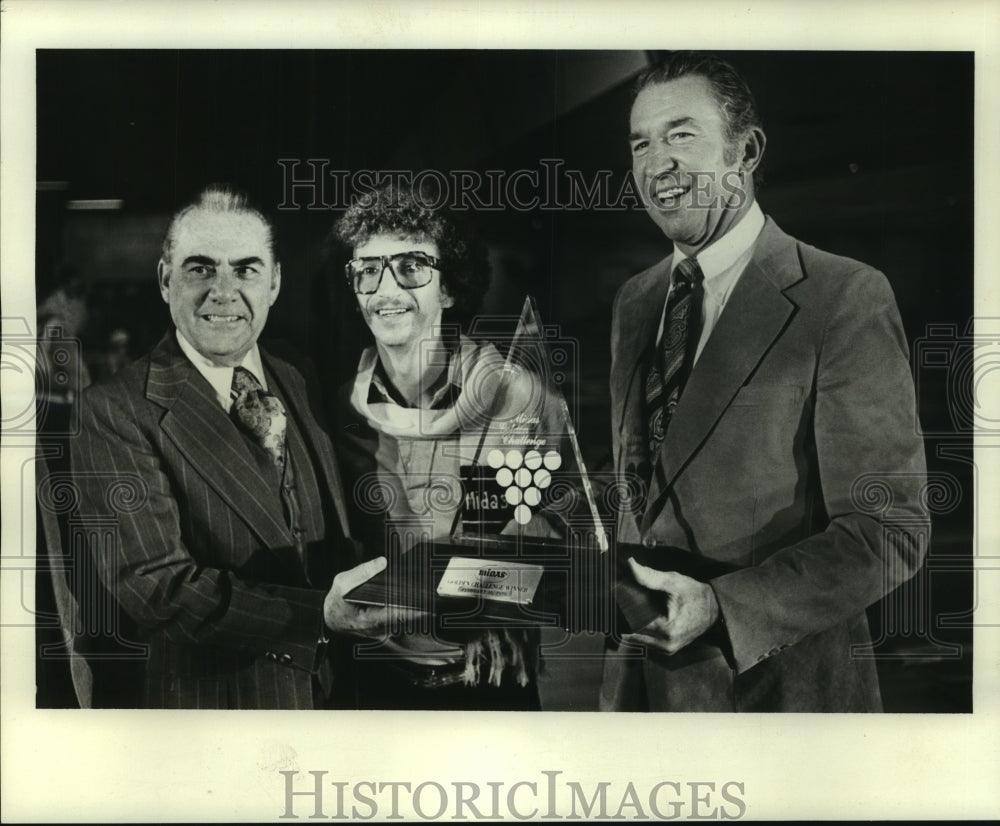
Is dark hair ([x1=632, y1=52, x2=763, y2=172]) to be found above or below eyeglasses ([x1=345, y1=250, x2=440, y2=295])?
above

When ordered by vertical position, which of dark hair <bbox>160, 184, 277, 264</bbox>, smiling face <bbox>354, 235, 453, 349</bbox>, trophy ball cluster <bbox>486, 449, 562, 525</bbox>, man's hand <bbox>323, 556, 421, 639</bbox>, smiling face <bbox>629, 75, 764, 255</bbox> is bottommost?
man's hand <bbox>323, 556, 421, 639</bbox>

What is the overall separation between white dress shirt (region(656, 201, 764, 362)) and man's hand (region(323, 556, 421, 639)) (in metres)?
1.43

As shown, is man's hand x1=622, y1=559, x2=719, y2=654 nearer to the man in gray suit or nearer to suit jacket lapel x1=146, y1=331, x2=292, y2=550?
the man in gray suit

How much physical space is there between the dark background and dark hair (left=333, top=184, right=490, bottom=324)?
62mm

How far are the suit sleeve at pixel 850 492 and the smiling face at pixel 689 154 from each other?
535 mm

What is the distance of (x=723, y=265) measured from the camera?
3326 mm

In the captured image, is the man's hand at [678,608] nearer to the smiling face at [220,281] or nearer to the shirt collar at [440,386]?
the shirt collar at [440,386]

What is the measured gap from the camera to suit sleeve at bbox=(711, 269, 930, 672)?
129 inches

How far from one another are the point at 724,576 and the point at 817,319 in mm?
955

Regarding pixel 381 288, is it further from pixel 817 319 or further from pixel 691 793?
pixel 691 793

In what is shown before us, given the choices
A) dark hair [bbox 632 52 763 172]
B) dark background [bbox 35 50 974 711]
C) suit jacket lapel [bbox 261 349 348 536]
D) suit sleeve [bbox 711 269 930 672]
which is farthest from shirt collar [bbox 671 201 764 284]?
suit jacket lapel [bbox 261 349 348 536]

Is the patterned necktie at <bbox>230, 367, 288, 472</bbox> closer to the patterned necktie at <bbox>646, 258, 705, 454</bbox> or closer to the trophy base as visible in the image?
the trophy base

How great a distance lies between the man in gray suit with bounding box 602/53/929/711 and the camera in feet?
10.7

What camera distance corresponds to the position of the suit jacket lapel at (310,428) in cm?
335
